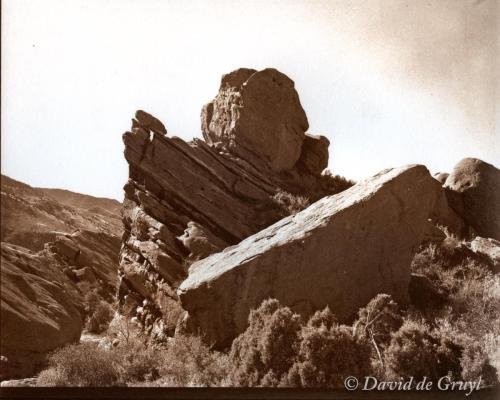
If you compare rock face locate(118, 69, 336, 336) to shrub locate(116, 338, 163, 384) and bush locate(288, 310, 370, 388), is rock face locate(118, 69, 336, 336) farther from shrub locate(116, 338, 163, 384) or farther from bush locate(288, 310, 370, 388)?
bush locate(288, 310, 370, 388)

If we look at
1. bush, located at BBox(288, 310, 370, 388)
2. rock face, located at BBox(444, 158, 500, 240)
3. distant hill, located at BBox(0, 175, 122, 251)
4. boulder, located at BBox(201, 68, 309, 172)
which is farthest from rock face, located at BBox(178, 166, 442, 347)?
rock face, located at BBox(444, 158, 500, 240)

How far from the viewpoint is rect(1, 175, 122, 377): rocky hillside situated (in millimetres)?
9344

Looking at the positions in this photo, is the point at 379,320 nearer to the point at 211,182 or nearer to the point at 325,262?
the point at 325,262

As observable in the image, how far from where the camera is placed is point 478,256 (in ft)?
43.8

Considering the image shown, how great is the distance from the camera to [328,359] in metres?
8.10

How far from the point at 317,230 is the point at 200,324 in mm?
3032

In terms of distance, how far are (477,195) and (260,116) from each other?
7.97 m

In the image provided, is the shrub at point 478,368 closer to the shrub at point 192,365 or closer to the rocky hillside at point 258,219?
the rocky hillside at point 258,219

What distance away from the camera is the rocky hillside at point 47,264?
30.7ft

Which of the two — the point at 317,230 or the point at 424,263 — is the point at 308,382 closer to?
the point at 317,230

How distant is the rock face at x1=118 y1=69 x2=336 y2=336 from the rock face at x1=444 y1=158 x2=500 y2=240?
4.49 metres

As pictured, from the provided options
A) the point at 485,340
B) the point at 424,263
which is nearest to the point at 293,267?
the point at 485,340

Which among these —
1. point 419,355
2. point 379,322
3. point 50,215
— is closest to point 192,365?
point 379,322

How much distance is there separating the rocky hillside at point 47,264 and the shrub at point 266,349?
13.1 ft
